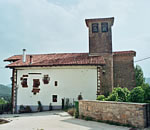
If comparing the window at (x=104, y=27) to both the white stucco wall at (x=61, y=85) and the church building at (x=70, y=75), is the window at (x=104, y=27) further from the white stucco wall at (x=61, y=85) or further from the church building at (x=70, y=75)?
the white stucco wall at (x=61, y=85)

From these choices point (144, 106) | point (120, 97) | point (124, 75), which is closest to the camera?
point (144, 106)

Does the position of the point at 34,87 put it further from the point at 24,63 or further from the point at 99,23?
the point at 99,23

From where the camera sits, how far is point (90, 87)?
14.7 meters

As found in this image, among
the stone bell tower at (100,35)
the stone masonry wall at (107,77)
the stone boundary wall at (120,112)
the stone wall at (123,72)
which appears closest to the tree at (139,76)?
the stone wall at (123,72)

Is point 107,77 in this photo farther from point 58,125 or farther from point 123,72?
point 58,125

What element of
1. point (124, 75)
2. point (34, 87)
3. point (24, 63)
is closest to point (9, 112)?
point (34, 87)

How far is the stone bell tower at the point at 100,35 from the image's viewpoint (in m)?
17.8

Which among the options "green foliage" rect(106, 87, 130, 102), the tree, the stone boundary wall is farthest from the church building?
the stone boundary wall

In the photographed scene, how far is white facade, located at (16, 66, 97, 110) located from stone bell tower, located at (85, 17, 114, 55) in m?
3.73

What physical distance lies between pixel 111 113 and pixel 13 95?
37.4ft

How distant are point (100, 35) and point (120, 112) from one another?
38.0 feet

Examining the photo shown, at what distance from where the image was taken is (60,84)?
1539cm

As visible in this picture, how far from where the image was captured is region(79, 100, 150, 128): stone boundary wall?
289 inches

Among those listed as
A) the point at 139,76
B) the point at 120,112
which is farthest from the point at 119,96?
the point at 139,76
